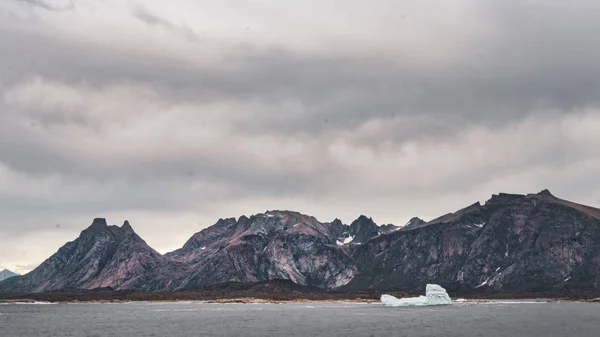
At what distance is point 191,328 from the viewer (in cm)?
Answer: 18525

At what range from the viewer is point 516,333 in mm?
157875

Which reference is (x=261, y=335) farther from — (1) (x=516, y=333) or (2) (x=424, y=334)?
(1) (x=516, y=333)

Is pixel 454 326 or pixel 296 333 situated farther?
pixel 454 326

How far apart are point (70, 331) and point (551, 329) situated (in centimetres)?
13332

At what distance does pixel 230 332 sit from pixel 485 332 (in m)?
66.4

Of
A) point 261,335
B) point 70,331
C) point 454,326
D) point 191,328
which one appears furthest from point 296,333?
point 70,331

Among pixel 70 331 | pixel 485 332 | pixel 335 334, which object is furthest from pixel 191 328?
pixel 485 332

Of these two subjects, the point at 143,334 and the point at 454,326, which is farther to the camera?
the point at 454,326

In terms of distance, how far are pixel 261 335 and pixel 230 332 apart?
14.2m

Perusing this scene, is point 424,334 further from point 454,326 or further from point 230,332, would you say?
point 230,332

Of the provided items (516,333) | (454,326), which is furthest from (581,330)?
(454,326)

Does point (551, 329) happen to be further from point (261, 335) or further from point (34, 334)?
point (34, 334)

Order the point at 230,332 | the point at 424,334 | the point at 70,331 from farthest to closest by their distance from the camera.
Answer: the point at 70,331, the point at 230,332, the point at 424,334

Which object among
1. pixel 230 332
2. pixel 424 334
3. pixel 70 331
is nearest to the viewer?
pixel 424 334
